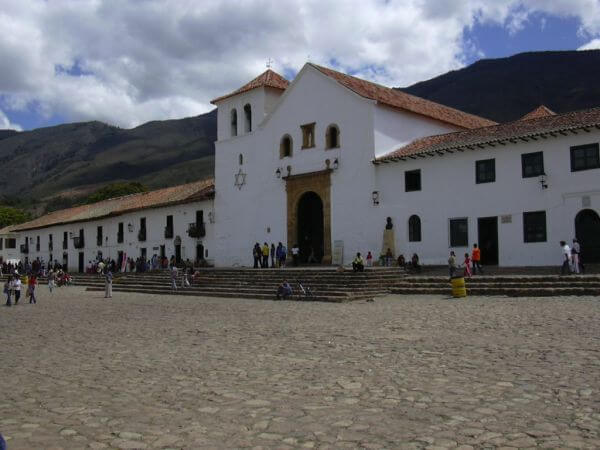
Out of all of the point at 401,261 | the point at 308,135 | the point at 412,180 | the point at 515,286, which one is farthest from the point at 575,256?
the point at 308,135

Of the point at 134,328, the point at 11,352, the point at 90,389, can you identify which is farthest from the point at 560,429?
the point at 134,328

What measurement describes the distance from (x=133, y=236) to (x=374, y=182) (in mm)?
19833

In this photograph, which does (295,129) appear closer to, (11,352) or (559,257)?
(559,257)

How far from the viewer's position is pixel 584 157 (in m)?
20.2

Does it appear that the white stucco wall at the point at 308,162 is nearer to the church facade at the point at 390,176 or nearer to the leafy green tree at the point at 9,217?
the church facade at the point at 390,176

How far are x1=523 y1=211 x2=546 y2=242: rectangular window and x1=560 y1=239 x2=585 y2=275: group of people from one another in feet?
6.80

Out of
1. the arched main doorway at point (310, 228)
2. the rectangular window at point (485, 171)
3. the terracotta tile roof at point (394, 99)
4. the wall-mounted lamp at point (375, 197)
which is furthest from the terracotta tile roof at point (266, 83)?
the rectangular window at point (485, 171)

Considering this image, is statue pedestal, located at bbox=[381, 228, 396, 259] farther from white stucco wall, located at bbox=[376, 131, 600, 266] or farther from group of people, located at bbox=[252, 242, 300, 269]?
group of people, located at bbox=[252, 242, 300, 269]

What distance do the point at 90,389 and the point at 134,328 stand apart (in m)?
5.74

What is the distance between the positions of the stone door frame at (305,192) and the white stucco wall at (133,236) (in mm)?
6224

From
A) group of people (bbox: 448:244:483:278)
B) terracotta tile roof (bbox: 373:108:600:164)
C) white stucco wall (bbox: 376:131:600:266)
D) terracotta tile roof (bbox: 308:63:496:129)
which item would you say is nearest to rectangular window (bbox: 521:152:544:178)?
white stucco wall (bbox: 376:131:600:266)

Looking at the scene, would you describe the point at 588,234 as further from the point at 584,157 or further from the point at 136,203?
the point at 136,203

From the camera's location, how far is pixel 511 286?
17.0m

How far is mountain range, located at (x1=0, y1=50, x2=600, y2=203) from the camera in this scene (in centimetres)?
10731
